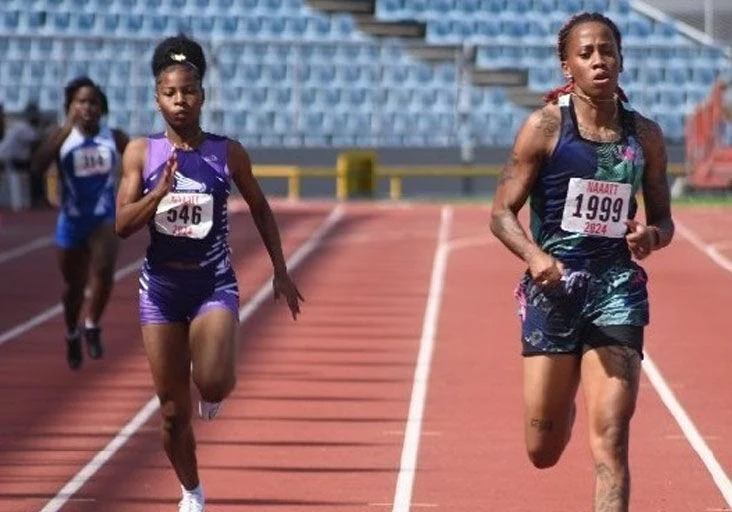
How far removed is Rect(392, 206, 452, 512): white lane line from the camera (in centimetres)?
1002

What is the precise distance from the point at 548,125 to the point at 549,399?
926 millimetres

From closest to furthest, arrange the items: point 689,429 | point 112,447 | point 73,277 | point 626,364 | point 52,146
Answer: point 626,364, point 112,447, point 689,429, point 52,146, point 73,277

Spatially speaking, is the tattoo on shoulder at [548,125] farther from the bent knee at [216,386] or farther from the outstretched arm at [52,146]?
the outstretched arm at [52,146]

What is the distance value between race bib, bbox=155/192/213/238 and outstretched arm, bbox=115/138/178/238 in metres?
0.08

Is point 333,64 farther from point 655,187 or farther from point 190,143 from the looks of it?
point 655,187

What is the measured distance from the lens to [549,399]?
754 centimetres

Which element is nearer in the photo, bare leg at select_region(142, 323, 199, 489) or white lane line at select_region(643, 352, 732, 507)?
bare leg at select_region(142, 323, 199, 489)

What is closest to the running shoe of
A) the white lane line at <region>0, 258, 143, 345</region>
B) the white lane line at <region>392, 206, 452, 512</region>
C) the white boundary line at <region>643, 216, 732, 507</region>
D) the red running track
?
the red running track

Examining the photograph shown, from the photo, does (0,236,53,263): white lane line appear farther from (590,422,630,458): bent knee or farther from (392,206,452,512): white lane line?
(590,422,630,458): bent knee

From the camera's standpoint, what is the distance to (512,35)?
39062 mm

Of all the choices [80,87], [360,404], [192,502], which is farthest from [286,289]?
[80,87]

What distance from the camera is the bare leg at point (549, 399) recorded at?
754cm

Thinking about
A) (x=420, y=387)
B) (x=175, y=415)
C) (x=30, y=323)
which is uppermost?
(x=175, y=415)

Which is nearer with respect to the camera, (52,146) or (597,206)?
(597,206)
